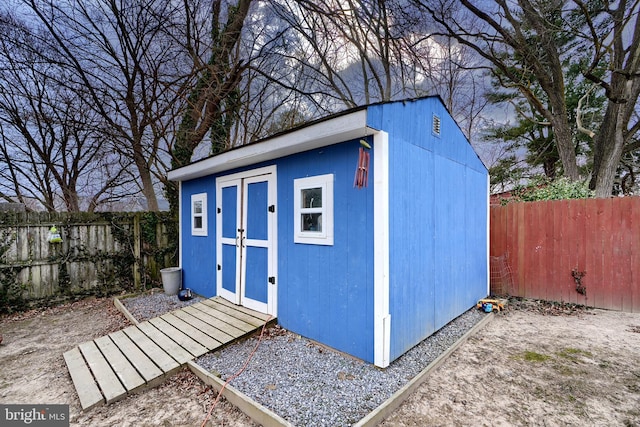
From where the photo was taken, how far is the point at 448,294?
4.00 m

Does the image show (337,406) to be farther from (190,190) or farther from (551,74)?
(551,74)

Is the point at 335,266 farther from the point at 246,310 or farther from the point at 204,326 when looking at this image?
the point at 204,326

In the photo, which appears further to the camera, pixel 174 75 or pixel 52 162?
pixel 52 162

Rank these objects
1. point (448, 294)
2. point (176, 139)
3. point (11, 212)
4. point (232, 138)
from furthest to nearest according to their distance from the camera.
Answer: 1. point (232, 138)
2. point (176, 139)
3. point (11, 212)
4. point (448, 294)

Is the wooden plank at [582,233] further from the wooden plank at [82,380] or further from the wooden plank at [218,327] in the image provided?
the wooden plank at [82,380]

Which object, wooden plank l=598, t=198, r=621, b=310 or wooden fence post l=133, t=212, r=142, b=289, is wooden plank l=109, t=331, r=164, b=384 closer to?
wooden fence post l=133, t=212, r=142, b=289

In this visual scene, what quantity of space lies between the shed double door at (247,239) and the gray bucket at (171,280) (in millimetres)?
1434

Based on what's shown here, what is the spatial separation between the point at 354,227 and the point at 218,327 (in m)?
2.21

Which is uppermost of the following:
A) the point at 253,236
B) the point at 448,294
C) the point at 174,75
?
the point at 174,75

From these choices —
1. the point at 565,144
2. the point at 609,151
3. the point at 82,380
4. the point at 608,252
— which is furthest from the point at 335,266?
the point at 609,151

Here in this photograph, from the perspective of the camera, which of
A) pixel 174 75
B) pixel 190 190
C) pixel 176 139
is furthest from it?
pixel 176 139

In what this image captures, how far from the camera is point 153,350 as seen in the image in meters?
3.12

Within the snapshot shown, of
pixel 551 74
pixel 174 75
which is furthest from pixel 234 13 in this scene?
pixel 551 74

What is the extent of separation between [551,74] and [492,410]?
10.3 metres
